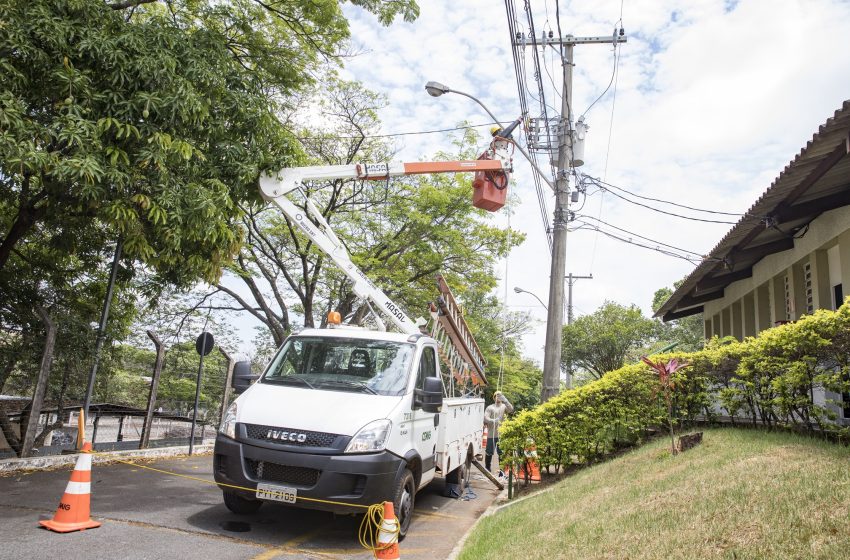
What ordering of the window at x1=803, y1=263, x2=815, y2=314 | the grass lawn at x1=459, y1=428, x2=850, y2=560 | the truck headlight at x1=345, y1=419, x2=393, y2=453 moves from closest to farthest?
the grass lawn at x1=459, y1=428, x2=850, y2=560, the truck headlight at x1=345, y1=419, x2=393, y2=453, the window at x1=803, y1=263, x2=815, y2=314

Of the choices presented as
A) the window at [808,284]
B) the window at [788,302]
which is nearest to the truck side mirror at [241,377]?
the window at [808,284]

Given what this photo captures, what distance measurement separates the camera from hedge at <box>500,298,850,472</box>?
24.7 ft

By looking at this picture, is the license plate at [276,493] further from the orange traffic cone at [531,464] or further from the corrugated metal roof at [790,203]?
the corrugated metal roof at [790,203]

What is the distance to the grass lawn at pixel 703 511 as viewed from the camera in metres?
3.81

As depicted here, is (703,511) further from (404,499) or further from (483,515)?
(483,515)

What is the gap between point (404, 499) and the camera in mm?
6238

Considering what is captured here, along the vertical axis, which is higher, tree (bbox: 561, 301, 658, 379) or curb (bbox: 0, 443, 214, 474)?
tree (bbox: 561, 301, 658, 379)

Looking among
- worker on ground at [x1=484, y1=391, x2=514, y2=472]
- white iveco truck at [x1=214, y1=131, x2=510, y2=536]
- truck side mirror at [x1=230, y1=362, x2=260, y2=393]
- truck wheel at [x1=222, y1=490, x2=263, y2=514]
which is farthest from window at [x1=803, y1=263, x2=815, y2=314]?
truck wheel at [x1=222, y1=490, x2=263, y2=514]

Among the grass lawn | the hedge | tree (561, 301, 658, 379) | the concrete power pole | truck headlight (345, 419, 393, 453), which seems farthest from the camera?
tree (561, 301, 658, 379)

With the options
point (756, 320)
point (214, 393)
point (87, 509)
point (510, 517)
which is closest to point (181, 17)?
point (87, 509)

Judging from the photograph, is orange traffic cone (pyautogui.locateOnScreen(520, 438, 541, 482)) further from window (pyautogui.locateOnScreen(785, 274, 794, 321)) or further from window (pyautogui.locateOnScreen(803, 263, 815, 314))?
window (pyautogui.locateOnScreen(785, 274, 794, 321))

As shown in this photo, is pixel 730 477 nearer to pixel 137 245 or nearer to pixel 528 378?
pixel 137 245

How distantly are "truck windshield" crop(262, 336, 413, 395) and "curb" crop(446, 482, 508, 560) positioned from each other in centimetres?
164

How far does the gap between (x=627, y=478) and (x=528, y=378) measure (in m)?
33.9
